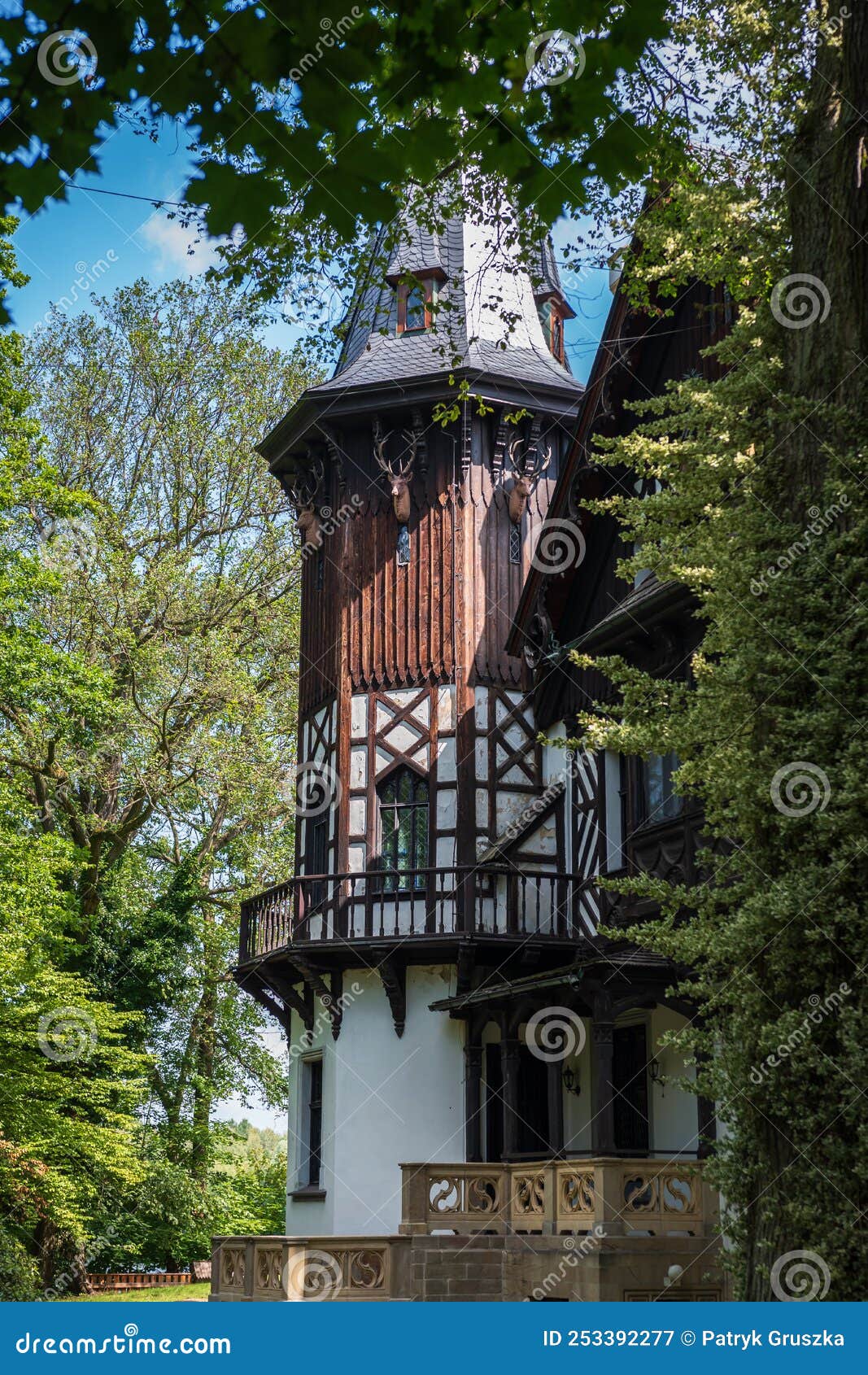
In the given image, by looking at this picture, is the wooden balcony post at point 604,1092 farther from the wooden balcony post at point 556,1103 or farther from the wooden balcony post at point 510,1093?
the wooden balcony post at point 510,1093

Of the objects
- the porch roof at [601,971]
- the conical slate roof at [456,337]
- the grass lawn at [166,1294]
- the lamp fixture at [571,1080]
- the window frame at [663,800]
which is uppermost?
the conical slate roof at [456,337]

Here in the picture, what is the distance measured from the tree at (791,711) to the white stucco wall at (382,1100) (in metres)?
11.7

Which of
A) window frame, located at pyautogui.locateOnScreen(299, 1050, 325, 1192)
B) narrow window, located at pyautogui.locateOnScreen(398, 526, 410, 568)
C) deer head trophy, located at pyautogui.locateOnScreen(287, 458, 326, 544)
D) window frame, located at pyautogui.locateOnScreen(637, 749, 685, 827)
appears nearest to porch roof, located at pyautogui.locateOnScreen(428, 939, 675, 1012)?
window frame, located at pyautogui.locateOnScreen(637, 749, 685, 827)

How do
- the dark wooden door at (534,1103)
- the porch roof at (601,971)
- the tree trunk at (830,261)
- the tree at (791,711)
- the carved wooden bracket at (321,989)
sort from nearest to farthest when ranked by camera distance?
1. the tree at (791,711)
2. the tree trunk at (830,261)
3. the porch roof at (601,971)
4. the dark wooden door at (534,1103)
5. the carved wooden bracket at (321,989)

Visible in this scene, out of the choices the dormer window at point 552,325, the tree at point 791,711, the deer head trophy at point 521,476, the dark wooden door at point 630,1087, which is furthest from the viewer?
the dormer window at point 552,325

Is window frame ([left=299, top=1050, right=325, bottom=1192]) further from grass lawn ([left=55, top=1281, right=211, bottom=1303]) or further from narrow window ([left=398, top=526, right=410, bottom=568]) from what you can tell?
narrow window ([left=398, top=526, right=410, bottom=568])

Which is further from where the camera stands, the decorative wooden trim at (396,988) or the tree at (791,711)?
the decorative wooden trim at (396,988)

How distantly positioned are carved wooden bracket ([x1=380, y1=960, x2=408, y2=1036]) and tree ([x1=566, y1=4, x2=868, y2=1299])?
11.6 metres

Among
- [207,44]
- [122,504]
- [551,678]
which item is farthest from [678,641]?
[122,504]

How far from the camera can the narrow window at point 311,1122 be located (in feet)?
75.5

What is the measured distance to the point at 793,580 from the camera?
8742 millimetres

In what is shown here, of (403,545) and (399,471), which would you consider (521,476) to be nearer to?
(399,471)

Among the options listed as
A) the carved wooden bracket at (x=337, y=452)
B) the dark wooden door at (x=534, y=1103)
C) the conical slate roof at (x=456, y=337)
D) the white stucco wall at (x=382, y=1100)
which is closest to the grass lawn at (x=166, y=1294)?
the white stucco wall at (x=382, y=1100)

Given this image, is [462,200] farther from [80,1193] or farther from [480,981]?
[80,1193]
